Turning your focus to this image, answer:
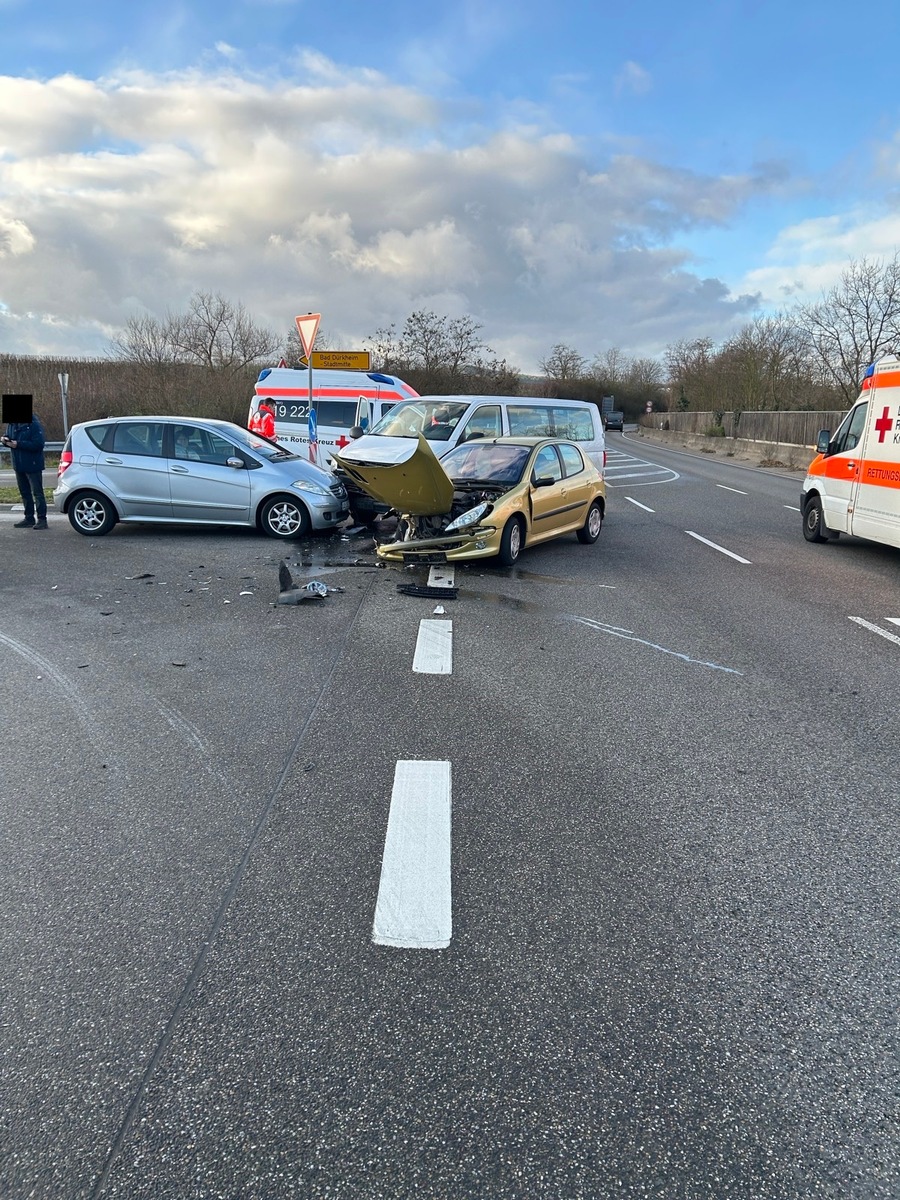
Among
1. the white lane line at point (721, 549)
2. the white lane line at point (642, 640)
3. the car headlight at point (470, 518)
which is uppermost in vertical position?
the car headlight at point (470, 518)

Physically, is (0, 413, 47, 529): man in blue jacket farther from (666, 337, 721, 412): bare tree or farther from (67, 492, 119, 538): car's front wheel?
(666, 337, 721, 412): bare tree

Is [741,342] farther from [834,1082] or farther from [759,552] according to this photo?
[834,1082]

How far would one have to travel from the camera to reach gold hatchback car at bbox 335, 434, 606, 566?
9289 millimetres

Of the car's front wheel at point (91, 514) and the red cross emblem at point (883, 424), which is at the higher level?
the red cross emblem at point (883, 424)

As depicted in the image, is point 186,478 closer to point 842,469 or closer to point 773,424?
point 842,469

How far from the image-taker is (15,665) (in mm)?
6027

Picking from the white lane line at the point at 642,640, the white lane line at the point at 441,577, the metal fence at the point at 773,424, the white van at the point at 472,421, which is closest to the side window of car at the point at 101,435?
the white van at the point at 472,421

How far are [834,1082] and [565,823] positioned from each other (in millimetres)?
1588

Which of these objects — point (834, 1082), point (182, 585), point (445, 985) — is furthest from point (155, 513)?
point (834, 1082)

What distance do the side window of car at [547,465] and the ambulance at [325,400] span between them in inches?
304

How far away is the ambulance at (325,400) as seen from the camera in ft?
58.2

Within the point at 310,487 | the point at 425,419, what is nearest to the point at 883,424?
the point at 425,419

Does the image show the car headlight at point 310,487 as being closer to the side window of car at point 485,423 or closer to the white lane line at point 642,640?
the side window of car at point 485,423

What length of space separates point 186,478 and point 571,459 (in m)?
5.42
